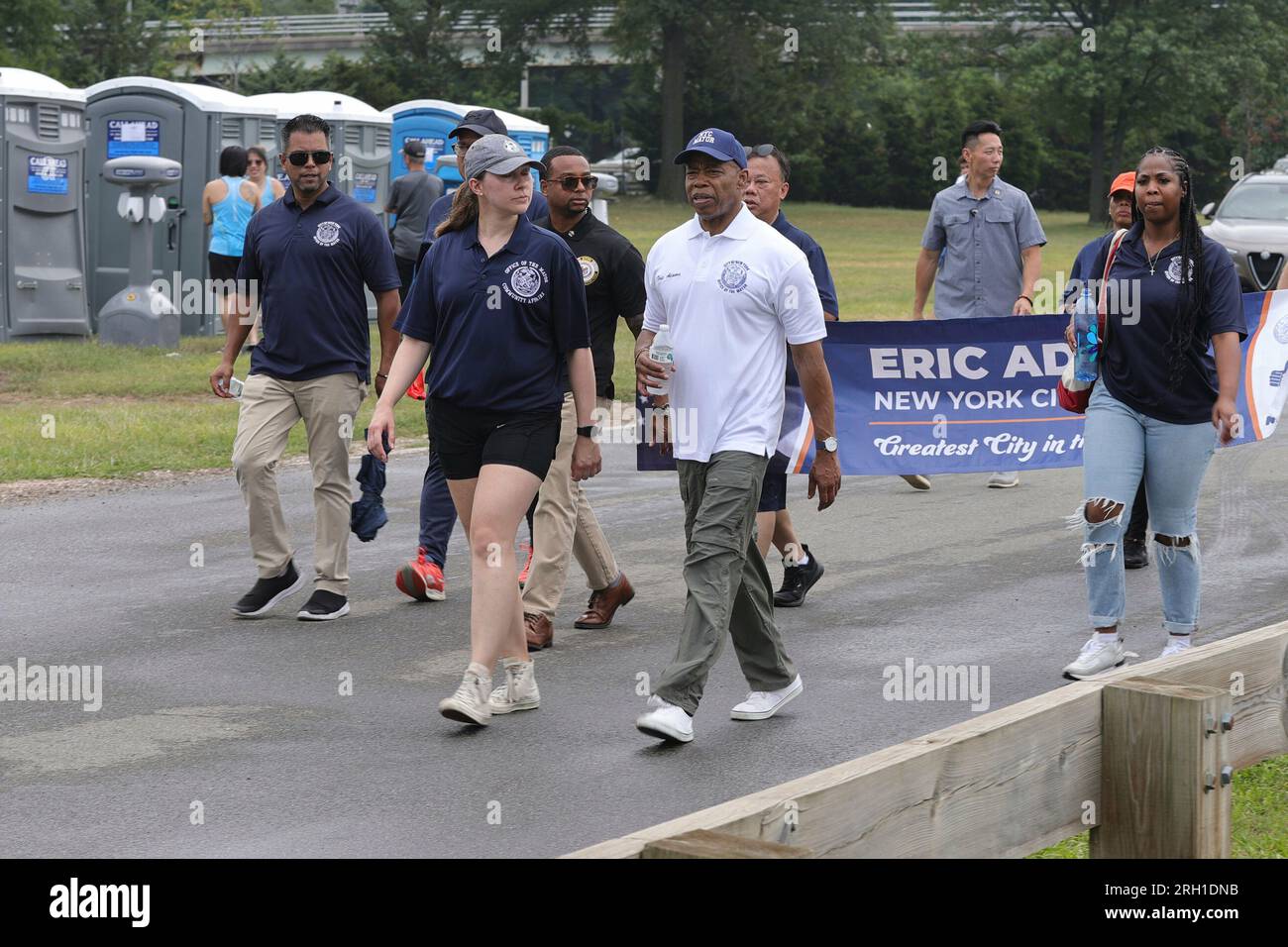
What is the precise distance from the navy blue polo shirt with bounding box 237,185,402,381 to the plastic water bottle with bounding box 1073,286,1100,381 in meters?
2.99

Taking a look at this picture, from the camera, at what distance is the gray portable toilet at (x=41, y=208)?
19141 millimetres

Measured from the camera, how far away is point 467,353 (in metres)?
6.35

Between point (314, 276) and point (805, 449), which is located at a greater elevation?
point (314, 276)

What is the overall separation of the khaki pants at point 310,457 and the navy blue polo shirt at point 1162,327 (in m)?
3.30

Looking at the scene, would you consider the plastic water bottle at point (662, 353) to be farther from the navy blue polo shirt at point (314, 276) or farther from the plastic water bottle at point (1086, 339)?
the navy blue polo shirt at point (314, 276)

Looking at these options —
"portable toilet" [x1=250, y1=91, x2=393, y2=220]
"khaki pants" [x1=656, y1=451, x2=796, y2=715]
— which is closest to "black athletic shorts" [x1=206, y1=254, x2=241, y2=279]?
"portable toilet" [x1=250, y1=91, x2=393, y2=220]

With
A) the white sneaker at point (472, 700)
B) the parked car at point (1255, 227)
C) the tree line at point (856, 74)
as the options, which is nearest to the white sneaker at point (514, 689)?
the white sneaker at point (472, 700)

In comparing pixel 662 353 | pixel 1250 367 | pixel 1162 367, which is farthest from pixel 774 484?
pixel 1250 367

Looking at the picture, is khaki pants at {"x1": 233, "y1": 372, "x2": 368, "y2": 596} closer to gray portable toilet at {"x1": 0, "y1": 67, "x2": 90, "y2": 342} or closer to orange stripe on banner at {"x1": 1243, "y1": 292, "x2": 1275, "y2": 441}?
orange stripe on banner at {"x1": 1243, "y1": 292, "x2": 1275, "y2": 441}

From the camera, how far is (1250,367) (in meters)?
9.25

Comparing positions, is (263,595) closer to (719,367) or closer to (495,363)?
(495,363)

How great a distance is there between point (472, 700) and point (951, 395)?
4.37m

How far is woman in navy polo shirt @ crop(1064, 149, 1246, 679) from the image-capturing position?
668 cm
